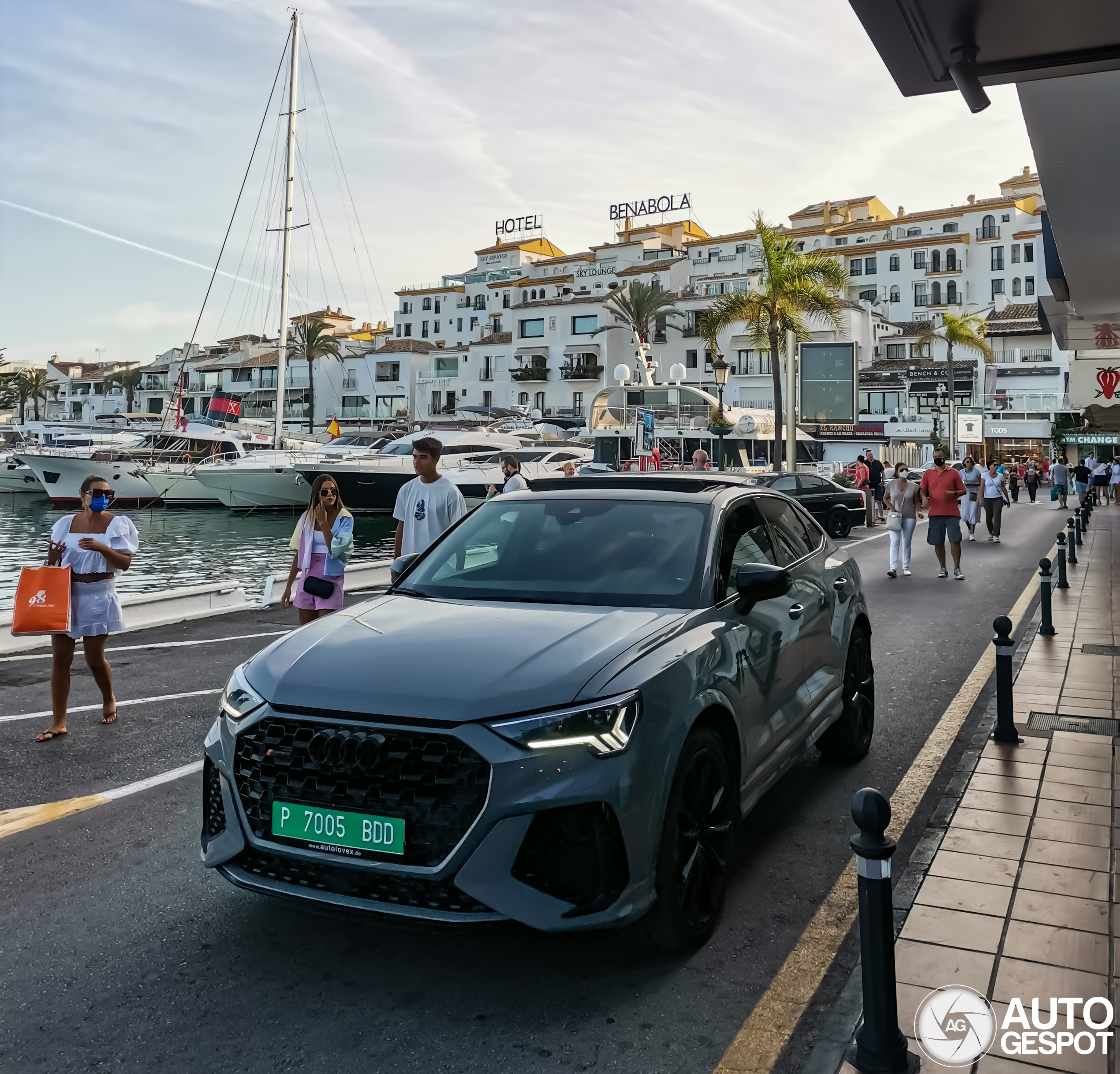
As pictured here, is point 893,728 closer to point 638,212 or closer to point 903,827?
point 903,827

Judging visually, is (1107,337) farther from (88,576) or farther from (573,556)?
(88,576)

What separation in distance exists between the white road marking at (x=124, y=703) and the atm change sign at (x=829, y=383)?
2255 centimetres

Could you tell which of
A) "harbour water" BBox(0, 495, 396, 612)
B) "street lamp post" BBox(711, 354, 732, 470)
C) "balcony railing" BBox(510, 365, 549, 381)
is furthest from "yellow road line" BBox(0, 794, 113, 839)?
"balcony railing" BBox(510, 365, 549, 381)

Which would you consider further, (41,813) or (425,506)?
(425,506)

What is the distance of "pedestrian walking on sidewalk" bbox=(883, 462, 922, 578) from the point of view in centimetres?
1612

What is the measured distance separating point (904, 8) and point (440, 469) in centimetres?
3392

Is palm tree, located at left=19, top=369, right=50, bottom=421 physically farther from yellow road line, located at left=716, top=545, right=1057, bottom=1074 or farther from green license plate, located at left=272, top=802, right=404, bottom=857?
green license plate, located at left=272, top=802, right=404, bottom=857

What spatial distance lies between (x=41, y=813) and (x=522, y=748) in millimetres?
3390

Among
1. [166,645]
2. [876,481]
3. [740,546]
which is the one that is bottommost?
[166,645]

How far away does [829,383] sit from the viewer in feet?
91.3

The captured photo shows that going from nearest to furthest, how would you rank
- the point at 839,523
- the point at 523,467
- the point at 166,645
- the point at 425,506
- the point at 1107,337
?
the point at 425,506
the point at 166,645
the point at 1107,337
the point at 839,523
the point at 523,467

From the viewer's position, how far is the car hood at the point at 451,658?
3.22 m

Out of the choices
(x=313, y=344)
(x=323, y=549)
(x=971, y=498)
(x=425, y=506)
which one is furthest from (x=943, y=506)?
(x=313, y=344)

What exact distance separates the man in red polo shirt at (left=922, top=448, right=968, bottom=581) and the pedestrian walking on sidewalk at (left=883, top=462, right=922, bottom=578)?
0.37 meters
